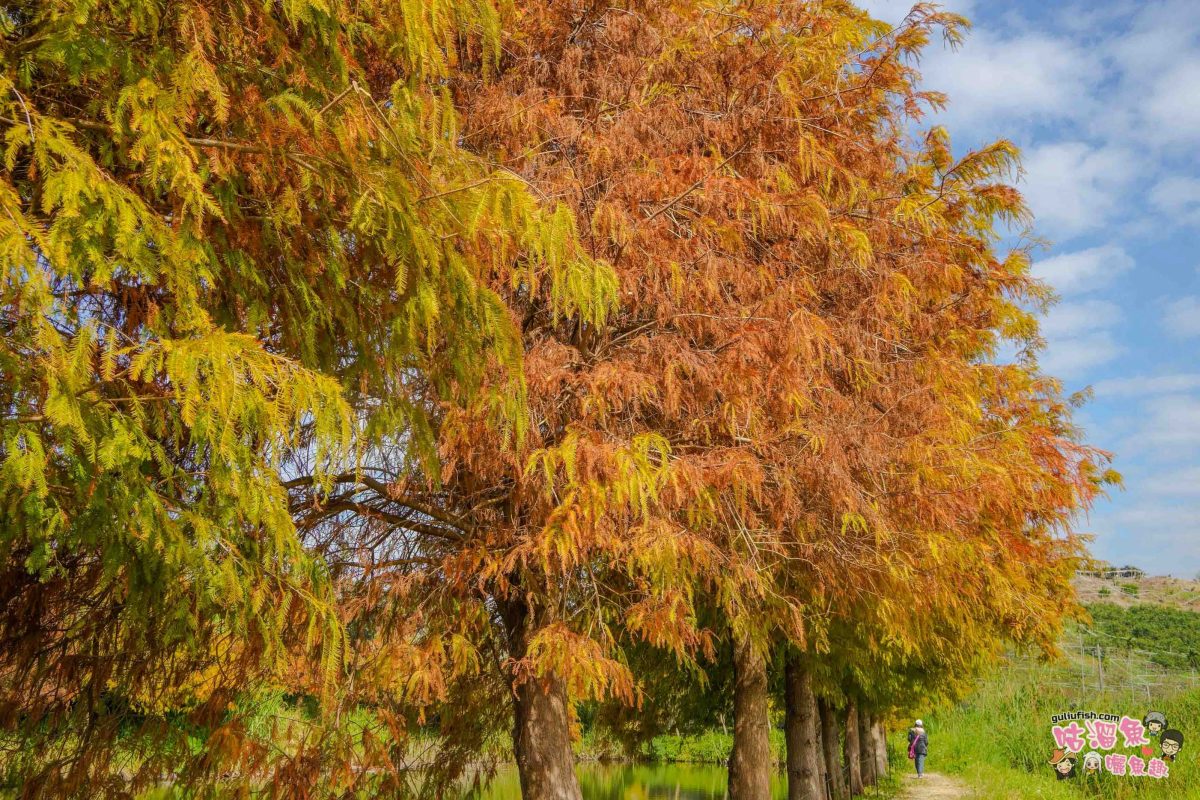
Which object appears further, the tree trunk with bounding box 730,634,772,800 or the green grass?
the green grass

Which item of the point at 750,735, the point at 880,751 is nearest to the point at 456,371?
the point at 750,735

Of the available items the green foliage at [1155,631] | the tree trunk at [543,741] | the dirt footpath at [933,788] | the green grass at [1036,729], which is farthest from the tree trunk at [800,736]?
the green foliage at [1155,631]

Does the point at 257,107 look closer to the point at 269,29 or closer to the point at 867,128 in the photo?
the point at 269,29

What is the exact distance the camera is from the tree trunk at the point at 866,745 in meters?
20.8

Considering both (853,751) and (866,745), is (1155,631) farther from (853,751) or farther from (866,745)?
(853,751)

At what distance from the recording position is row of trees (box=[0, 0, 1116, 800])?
3.43m

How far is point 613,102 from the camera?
22.2 feet

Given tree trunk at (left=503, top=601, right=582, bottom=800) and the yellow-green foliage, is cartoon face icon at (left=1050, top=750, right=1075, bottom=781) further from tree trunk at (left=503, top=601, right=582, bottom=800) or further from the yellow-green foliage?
the yellow-green foliage

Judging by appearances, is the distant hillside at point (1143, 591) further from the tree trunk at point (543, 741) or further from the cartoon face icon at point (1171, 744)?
the tree trunk at point (543, 741)

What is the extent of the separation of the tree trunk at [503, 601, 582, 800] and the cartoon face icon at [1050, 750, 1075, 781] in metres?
11.5

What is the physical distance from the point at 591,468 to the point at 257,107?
2.44 metres

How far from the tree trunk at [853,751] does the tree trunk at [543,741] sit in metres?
12.5

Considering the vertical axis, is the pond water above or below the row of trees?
below

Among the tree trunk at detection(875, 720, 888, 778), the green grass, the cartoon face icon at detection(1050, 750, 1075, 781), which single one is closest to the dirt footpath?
the green grass
